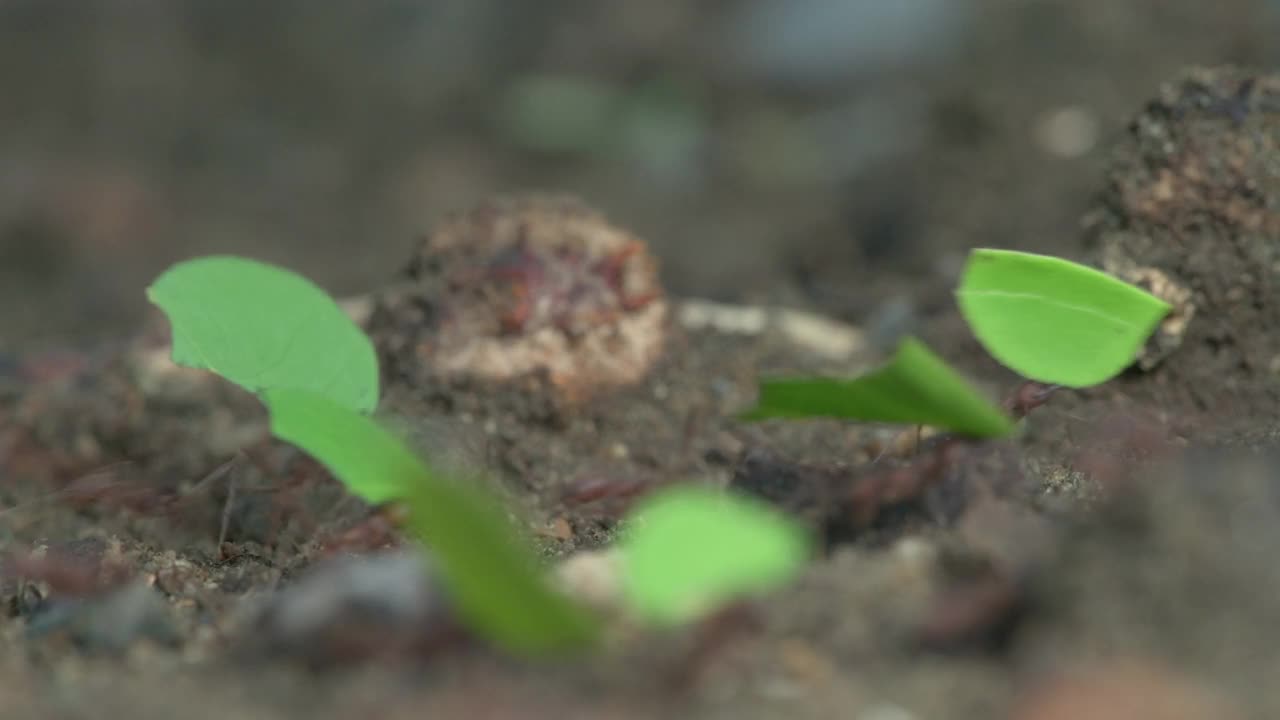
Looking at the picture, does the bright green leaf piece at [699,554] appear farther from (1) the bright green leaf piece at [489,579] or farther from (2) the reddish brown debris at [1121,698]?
(2) the reddish brown debris at [1121,698]

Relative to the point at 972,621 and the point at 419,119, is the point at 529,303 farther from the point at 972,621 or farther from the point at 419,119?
the point at 419,119

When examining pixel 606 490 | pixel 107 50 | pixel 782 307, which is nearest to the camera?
pixel 606 490

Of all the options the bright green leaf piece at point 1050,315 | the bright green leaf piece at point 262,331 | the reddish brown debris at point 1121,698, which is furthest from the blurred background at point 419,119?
the reddish brown debris at point 1121,698

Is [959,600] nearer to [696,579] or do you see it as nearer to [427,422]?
[696,579]

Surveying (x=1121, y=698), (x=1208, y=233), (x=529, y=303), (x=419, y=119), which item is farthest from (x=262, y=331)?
(x=419, y=119)

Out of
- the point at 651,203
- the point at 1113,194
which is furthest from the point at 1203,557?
the point at 651,203

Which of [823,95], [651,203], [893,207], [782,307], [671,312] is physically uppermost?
[823,95]
